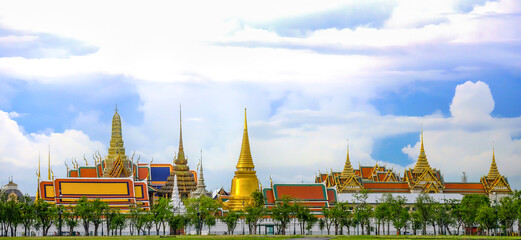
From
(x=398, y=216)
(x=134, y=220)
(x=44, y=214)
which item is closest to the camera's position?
(x=44, y=214)

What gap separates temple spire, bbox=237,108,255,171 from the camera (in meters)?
110

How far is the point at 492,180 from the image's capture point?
433ft

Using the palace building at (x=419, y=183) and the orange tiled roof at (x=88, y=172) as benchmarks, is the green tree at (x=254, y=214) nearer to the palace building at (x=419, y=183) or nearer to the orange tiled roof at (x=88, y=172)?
the palace building at (x=419, y=183)

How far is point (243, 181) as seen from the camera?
10875cm

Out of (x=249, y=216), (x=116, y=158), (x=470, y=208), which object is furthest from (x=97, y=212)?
(x=116, y=158)

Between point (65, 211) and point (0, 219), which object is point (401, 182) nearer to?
point (65, 211)

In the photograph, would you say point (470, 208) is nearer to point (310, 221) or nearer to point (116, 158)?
point (310, 221)

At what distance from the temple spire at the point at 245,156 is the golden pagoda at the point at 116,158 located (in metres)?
19.3

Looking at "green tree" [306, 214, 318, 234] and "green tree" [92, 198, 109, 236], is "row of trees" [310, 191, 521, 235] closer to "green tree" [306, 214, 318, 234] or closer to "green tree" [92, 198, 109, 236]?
"green tree" [306, 214, 318, 234]

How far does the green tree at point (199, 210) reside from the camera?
89.9m

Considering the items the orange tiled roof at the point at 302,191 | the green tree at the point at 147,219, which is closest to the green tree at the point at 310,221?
the orange tiled roof at the point at 302,191

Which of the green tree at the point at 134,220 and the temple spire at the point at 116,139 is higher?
the temple spire at the point at 116,139

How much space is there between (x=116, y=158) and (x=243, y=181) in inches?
955

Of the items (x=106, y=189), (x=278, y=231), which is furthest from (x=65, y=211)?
(x=278, y=231)
